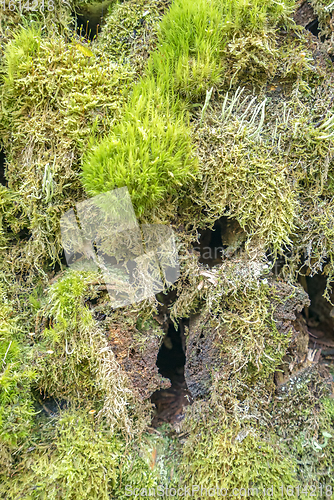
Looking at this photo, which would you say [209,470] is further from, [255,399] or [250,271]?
[250,271]

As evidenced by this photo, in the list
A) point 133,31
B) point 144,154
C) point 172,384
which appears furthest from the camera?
point 172,384

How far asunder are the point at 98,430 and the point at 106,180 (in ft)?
3.65

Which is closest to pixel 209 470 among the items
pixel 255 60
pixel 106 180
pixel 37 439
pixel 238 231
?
pixel 37 439

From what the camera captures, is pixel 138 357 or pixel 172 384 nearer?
pixel 138 357

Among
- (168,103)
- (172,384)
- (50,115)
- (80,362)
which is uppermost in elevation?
(168,103)

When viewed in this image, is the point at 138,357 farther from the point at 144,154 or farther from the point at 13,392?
the point at 144,154

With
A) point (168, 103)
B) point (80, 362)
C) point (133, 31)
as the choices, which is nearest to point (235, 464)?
point (80, 362)

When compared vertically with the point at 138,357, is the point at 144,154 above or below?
above

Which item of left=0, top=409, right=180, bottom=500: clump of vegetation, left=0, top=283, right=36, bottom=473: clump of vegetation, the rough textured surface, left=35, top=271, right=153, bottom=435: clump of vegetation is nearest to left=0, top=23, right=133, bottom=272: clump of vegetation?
left=35, top=271, right=153, bottom=435: clump of vegetation

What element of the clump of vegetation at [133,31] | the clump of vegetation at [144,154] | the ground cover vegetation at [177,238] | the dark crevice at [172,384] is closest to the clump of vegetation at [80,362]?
the ground cover vegetation at [177,238]

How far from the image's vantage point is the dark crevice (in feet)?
5.28

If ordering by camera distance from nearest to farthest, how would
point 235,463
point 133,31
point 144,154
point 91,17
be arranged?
1. point 144,154
2. point 235,463
3. point 133,31
4. point 91,17

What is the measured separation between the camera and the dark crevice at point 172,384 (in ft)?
5.28

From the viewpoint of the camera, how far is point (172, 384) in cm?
174
